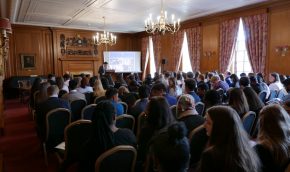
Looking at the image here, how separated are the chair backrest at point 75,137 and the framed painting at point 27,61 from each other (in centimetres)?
1081

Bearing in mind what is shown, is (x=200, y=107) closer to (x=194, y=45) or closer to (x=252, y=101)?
(x=252, y=101)

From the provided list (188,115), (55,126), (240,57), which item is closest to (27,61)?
(55,126)

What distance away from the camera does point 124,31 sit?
48.0 ft

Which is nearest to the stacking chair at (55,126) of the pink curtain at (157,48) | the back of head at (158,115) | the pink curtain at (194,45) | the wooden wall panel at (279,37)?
the back of head at (158,115)

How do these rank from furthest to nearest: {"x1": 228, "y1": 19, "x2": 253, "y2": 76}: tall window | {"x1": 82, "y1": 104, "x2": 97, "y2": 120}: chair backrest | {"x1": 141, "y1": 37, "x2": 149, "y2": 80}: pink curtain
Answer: {"x1": 141, "y1": 37, "x2": 149, "y2": 80}: pink curtain < {"x1": 228, "y1": 19, "x2": 253, "y2": 76}: tall window < {"x1": 82, "y1": 104, "x2": 97, "y2": 120}: chair backrest

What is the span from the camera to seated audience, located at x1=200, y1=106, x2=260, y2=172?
57.1 inches

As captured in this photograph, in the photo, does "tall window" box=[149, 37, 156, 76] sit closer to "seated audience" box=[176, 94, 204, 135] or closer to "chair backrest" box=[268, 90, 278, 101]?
"chair backrest" box=[268, 90, 278, 101]

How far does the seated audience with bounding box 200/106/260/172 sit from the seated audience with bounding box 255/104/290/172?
0.80 ft

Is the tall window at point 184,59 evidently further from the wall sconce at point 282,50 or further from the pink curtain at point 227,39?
the wall sconce at point 282,50

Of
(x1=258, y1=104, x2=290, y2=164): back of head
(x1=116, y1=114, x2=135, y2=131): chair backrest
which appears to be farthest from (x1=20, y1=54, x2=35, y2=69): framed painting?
(x1=258, y1=104, x2=290, y2=164): back of head

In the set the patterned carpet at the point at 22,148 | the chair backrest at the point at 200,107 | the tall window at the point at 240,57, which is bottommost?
the patterned carpet at the point at 22,148

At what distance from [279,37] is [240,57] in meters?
1.73

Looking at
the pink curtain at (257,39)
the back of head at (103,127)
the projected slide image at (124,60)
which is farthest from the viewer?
the projected slide image at (124,60)

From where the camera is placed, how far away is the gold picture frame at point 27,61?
12.0 metres
